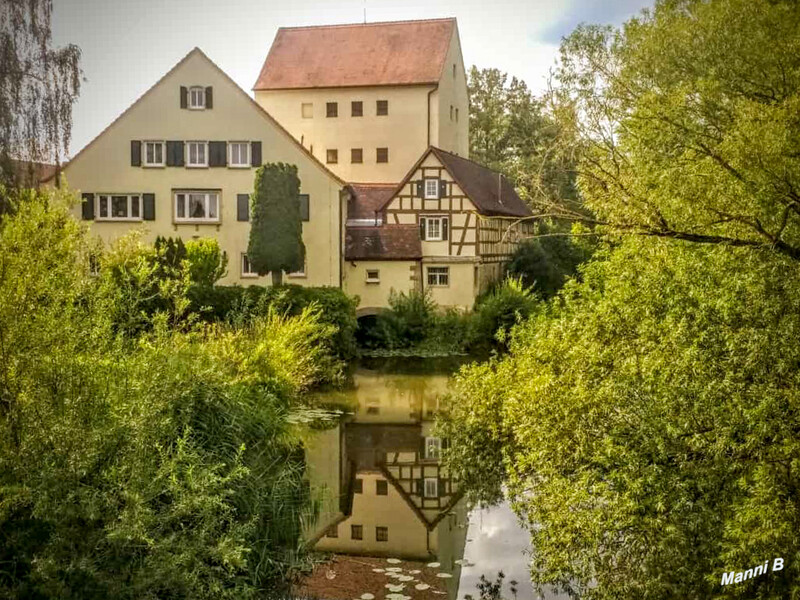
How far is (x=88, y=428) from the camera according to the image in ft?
24.5

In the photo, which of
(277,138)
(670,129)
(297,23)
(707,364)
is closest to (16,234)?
(707,364)

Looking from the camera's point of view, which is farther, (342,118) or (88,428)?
(342,118)

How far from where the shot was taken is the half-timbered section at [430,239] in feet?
101

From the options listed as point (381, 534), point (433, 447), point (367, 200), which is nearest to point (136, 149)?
point (367, 200)

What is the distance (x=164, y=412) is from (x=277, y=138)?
71.2ft

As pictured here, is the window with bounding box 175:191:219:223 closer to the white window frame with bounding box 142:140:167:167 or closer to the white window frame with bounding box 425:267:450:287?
the white window frame with bounding box 142:140:167:167

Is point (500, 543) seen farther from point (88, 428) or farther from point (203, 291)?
point (203, 291)

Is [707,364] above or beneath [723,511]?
above

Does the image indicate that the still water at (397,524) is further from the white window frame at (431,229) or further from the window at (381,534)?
the white window frame at (431,229)

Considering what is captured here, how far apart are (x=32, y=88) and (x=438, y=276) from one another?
13910 mm

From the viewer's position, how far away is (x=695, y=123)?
10.8m

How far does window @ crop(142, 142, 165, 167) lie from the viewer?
99.3ft

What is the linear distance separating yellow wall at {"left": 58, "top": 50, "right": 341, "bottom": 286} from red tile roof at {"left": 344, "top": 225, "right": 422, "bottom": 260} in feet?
2.69

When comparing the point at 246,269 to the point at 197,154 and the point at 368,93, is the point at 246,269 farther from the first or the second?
the point at 368,93
